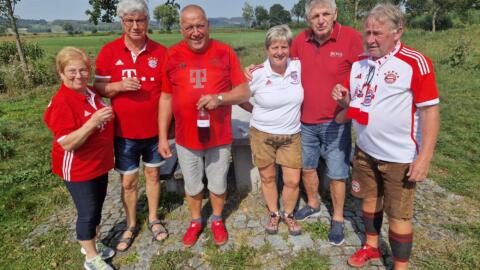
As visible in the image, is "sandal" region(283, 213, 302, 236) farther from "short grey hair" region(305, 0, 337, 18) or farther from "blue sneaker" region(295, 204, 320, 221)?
"short grey hair" region(305, 0, 337, 18)

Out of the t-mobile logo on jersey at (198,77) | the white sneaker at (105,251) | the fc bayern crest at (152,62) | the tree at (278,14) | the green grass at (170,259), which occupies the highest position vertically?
the tree at (278,14)

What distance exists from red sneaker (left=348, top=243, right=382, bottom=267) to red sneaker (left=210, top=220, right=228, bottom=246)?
1264 mm

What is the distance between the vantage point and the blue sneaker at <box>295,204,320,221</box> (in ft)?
12.7

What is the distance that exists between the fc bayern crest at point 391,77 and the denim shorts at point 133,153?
2108 millimetres

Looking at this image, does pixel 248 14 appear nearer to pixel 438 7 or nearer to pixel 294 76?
pixel 438 7

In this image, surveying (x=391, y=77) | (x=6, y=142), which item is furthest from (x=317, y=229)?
(x=6, y=142)

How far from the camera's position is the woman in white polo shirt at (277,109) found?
2998 millimetres

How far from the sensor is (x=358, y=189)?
2.90 meters

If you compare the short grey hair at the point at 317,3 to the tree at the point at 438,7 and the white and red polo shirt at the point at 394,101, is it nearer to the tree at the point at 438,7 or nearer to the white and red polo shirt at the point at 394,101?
the white and red polo shirt at the point at 394,101

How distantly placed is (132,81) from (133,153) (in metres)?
0.75

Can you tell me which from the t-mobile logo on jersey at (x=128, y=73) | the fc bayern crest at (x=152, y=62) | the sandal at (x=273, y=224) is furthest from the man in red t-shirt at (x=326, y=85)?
the t-mobile logo on jersey at (x=128, y=73)

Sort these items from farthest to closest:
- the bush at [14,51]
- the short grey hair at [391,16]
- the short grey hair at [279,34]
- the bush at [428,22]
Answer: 1. the bush at [428,22]
2. the bush at [14,51]
3. the short grey hair at [279,34]
4. the short grey hair at [391,16]

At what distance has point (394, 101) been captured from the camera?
7.76ft

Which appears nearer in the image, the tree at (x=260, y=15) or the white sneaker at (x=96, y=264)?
the white sneaker at (x=96, y=264)
